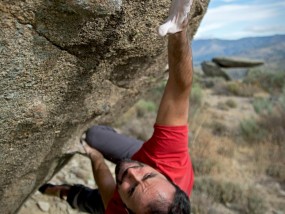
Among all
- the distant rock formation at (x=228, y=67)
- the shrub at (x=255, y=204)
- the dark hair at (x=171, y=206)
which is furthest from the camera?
the distant rock formation at (x=228, y=67)

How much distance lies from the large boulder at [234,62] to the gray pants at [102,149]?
1670 cm

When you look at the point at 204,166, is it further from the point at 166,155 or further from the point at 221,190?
the point at 166,155

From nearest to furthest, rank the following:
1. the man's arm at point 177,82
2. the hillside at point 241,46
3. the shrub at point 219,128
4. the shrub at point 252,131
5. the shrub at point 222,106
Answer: the man's arm at point 177,82 < the shrub at point 252,131 < the shrub at point 219,128 < the shrub at point 222,106 < the hillside at point 241,46

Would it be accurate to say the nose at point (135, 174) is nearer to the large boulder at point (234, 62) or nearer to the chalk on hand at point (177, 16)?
the chalk on hand at point (177, 16)

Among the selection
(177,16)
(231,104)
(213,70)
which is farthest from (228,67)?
(177,16)

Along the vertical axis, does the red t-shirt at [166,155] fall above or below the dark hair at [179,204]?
above

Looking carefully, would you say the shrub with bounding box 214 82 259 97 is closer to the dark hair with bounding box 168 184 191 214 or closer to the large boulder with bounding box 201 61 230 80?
the large boulder with bounding box 201 61 230 80

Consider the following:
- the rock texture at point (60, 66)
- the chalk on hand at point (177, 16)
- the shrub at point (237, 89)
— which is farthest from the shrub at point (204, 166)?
the shrub at point (237, 89)

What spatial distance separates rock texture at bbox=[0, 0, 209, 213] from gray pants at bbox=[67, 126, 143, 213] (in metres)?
0.19

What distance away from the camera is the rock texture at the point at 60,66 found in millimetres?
1474

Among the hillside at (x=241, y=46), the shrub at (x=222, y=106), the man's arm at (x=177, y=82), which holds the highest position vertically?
the man's arm at (x=177, y=82)

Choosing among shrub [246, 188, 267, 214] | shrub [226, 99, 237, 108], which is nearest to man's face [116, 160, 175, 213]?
shrub [246, 188, 267, 214]

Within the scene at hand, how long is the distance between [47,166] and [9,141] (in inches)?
32.4

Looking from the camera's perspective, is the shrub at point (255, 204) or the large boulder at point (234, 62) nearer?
the shrub at point (255, 204)
